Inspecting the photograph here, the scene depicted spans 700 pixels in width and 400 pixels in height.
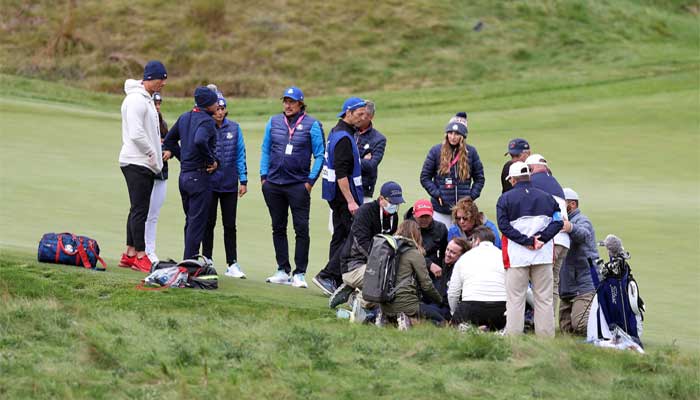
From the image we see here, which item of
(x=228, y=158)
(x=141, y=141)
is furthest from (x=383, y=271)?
(x=228, y=158)

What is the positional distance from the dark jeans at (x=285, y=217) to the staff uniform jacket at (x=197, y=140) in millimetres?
854

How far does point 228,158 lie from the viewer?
12070mm

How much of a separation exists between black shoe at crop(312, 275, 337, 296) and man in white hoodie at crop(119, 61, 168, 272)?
70.3 inches

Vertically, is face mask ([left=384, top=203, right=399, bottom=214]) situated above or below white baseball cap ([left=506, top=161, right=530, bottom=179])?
below

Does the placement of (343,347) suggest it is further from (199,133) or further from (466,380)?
(199,133)

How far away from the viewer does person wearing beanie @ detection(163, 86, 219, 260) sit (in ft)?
36.9

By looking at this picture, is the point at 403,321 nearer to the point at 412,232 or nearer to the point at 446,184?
the point at 412,232

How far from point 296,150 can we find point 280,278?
1.30 m

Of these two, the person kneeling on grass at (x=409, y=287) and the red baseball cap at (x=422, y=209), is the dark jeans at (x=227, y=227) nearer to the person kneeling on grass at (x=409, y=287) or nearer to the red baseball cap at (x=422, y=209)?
the red baseball cap at (x=422, y=209)

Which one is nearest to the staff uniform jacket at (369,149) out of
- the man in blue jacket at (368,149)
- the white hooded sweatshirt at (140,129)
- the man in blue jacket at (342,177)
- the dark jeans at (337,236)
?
the man in blue jacket at (368,149)

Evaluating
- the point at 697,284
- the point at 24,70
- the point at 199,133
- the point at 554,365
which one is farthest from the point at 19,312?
the point at 24,70

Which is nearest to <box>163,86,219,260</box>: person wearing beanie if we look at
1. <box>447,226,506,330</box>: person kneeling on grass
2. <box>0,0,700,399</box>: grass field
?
<box>0,0,700,399</box>: grass field

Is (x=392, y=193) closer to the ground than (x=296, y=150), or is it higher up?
closer to the ground

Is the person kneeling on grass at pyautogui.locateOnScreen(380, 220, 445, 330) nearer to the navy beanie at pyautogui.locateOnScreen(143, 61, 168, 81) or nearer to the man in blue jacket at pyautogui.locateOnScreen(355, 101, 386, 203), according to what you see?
the man in blue jacket at pyautogui.locateOnScreen(355, 101, 386, 203)
